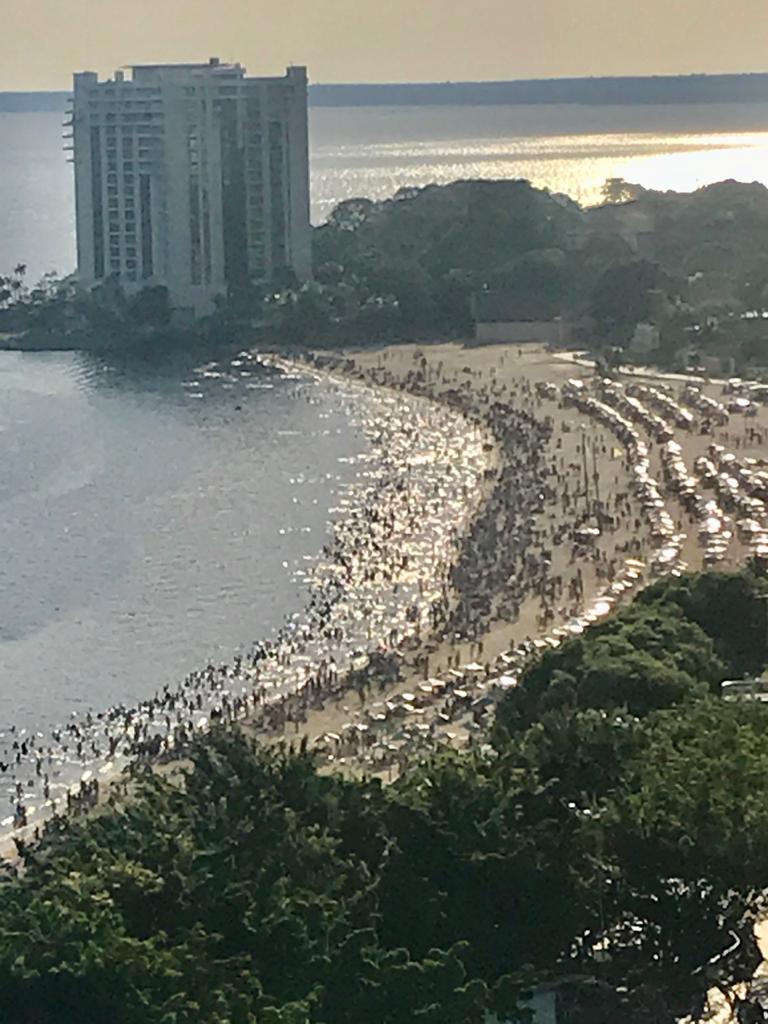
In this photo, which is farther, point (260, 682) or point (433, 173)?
point (433, 173)

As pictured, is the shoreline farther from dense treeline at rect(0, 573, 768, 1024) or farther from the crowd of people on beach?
dense treeline at rect(0, 573, 768, 1024)

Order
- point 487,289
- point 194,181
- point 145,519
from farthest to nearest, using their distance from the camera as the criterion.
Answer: point 194,181, point 487,289, point 145,519

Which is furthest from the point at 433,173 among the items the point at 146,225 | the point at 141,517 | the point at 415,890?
the point at 415,890

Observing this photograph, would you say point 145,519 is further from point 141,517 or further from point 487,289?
point 487,289

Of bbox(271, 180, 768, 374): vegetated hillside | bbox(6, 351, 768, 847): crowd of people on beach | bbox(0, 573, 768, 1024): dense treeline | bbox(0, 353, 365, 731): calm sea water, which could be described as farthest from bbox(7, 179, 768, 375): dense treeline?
bbox(0, 573, 768, 1024): dense treeline

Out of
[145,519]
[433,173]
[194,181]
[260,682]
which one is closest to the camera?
[260,682]

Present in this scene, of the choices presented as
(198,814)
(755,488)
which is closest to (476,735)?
(198,814)

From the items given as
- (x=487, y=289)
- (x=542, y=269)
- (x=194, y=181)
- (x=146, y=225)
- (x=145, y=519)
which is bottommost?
(x=145, y=519)
